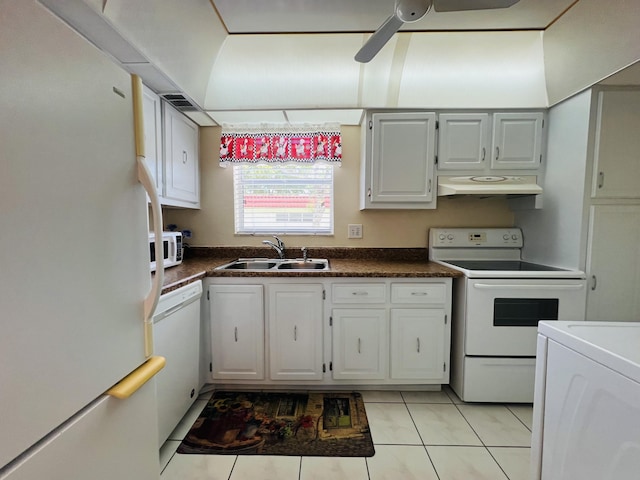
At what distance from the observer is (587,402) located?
2.66 feet

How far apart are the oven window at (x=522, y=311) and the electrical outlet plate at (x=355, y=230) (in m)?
1.17

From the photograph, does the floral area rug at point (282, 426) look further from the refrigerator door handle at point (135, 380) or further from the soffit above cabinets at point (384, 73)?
the soffit above cabinets at point (384, 73)

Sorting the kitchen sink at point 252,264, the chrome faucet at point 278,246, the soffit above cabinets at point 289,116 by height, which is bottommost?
the kitchen sink at point 252,264

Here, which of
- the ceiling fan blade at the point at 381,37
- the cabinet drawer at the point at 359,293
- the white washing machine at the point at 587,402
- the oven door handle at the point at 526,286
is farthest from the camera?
the cabinet drawer at the point at 359,293

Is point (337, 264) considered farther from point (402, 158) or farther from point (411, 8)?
point (411, 8)

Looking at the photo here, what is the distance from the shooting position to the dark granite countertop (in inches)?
75.0

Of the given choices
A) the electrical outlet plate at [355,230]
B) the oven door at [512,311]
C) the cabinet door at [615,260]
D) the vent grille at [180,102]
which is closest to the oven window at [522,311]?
the oven door at [512,311]

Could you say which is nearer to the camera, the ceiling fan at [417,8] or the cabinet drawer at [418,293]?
the ceiling fan at [417,8]

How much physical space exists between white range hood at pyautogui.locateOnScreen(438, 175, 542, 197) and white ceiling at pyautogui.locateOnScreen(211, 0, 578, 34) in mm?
1004

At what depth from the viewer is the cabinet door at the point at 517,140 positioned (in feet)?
7.04

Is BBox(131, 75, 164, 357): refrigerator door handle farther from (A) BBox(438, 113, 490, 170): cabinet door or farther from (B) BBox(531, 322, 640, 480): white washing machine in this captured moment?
(A) BBox(438, 113, 490, 170): cabinet door

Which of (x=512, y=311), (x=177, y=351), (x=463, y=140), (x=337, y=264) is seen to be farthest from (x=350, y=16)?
(x=177, y=351)

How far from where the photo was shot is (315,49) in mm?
1984

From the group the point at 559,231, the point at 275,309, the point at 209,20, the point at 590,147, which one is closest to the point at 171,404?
the point at 275,309
